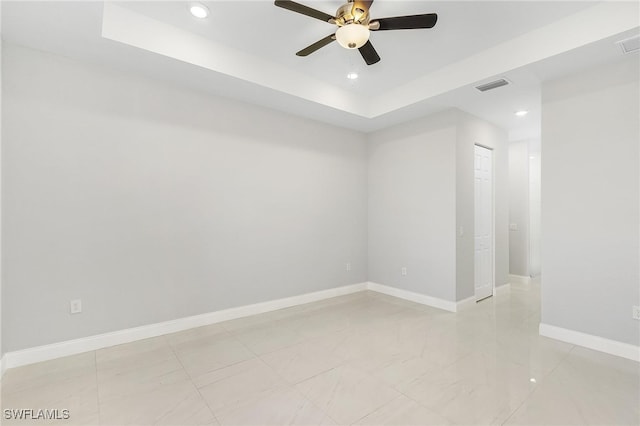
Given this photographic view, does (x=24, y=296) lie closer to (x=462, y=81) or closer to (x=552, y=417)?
(x=552, y=417)

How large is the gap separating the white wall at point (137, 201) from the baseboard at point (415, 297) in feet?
4.23

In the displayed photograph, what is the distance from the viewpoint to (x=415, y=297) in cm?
455

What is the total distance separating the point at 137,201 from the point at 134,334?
1.39 meters

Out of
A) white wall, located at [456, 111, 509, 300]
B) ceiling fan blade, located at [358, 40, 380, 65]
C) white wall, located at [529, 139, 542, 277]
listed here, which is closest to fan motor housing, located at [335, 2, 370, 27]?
ceiling fan blade, located at [358, 40, 380, 65]

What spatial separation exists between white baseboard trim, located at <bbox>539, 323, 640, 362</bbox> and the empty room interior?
1cm

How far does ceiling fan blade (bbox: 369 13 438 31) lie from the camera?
2.23 metres

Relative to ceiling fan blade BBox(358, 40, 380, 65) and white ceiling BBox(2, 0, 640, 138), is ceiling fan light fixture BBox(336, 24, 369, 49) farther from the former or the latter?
white ceiling BBox(2, 0, 640, 138)

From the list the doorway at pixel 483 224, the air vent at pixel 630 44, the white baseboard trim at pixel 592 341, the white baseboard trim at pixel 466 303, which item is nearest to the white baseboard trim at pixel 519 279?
the doorway at pixel 483 224

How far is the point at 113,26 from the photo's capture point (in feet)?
8.30

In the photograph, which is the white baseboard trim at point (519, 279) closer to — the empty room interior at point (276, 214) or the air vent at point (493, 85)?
the empty room interior at point (276, 214)

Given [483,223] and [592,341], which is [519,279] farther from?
[592,341]

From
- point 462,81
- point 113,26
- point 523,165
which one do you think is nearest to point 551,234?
point 462,81

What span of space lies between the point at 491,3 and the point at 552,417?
3.13 metres

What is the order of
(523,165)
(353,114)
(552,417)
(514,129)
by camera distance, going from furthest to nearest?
1. (523,165)
2. (514,129)
3. (353,114)
4. (552,417)
